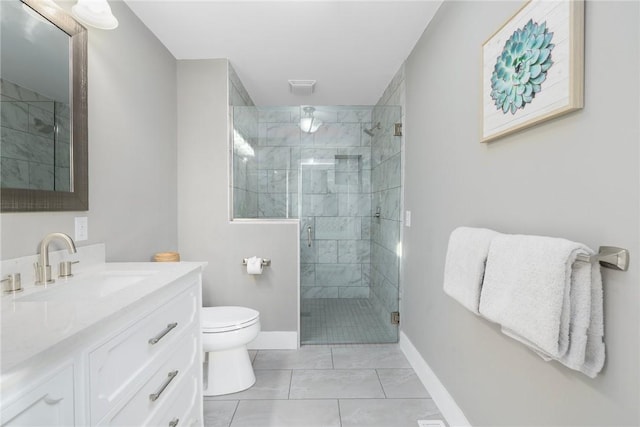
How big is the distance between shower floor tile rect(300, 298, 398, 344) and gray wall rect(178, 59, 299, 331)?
0.33 metres

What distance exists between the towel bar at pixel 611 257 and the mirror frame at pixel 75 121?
187cm

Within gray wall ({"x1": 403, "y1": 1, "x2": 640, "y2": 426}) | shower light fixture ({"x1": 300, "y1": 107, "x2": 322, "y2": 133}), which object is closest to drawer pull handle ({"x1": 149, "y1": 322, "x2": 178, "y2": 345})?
gray wall ({"x1": 403, "y1": 1, "x2": 640, "y2": 426})

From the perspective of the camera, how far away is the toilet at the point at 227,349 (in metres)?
1.93

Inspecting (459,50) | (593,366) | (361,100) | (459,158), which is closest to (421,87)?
(459,50)

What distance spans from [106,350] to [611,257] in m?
1.32

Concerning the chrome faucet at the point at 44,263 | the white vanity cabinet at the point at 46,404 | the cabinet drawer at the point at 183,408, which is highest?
the chrome faucet at the point at 44,263

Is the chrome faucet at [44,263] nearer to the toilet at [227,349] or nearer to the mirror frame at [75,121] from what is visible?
the mirror frame at [75,121]

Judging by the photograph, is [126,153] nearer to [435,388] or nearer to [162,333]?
[162,333]

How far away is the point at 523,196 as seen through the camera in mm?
1148

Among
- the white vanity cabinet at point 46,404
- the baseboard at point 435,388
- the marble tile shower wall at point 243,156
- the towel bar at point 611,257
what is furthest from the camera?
the marble tile shower wall at point 243,156

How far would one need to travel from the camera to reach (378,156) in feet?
9.95

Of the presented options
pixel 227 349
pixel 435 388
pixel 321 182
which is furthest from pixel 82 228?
pixel 435 388

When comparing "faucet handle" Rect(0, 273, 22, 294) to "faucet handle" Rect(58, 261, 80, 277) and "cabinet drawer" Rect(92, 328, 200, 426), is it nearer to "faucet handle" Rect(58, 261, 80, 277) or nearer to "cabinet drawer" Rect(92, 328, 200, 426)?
"faucet handle" Rect(58, 261, 80, 277)

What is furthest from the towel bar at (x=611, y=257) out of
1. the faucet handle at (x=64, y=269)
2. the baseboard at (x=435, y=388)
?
the faucet handle at (x=64, y=269)
